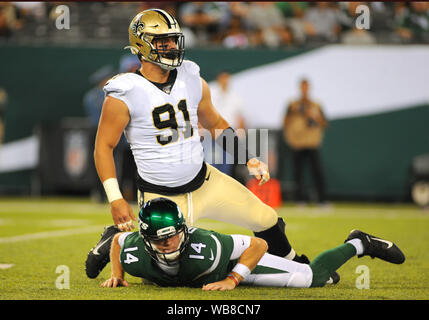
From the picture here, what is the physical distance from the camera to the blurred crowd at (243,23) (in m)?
11.4

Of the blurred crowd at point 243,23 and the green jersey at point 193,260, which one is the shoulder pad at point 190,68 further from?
the blurred crowd at point 243,23

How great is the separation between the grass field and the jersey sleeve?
1.08m

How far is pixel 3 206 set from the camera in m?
10.1

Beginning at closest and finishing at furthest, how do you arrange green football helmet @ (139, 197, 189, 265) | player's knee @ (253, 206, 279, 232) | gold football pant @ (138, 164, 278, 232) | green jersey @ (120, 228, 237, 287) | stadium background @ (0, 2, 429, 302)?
green football helmet @ (139, 197, 189, 265)
green jersey @ (120, 228, 237, 287)
gold football pant @ (138, 164, 278, 232)
player's knee @ (253, 206, 279, 232)
stadium background @ (0, 2, 429, 302)

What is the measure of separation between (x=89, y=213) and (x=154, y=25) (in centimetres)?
536

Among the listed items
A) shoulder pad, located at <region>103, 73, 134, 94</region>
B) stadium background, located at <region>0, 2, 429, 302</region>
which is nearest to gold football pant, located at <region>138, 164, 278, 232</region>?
shoulder pad, located at <region>103, 73, 134, 94</region>

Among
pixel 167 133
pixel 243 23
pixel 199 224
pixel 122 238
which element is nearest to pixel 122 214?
pixel 122 238

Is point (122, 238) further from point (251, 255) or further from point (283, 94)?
point (283, 94)

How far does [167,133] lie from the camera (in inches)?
171

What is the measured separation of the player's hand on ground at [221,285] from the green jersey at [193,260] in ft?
0.23

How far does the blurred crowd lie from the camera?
37.5 feet

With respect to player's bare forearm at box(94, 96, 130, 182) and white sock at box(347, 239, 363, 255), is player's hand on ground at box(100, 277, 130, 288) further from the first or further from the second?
white sock at box(347, 239, 363, 255)

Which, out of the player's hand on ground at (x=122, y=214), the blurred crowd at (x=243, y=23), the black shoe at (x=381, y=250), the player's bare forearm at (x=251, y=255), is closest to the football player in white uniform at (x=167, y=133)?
the player's hand on ground at (x=122, y=214)

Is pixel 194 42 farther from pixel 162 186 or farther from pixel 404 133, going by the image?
pixel 162 186
